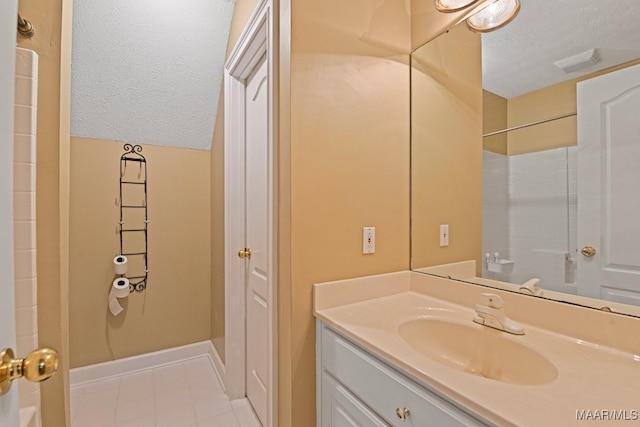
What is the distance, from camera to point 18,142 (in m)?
0.95

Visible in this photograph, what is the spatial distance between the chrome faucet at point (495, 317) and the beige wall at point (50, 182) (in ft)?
4.84

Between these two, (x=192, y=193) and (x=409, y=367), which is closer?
(x=409, y=367)

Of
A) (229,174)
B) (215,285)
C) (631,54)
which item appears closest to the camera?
(631,54)

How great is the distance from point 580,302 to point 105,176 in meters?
2.79

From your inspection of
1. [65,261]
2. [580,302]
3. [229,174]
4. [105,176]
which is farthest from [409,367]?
[105,176]

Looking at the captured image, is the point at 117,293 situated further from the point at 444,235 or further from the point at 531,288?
the point at 531,288

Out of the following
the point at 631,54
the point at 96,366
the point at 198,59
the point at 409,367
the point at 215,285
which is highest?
the point at 198,59

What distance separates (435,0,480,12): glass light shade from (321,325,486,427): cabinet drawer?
134cm

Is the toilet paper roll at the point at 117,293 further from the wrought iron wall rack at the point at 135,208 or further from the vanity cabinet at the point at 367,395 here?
the vanity cabinet at the point at 367,395

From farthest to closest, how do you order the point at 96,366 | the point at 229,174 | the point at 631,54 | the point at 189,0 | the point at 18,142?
1. the point at 96,366
2. the point at 229,174
3. the point at 189,0
4. the point at 18,142
5. the point at 631,54

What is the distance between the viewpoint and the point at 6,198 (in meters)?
0.49

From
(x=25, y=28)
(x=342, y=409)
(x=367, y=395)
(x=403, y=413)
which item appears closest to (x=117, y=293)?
(x=25, y=28)

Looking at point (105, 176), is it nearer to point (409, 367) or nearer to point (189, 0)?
point (189, 0)

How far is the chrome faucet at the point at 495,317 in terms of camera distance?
93cm
